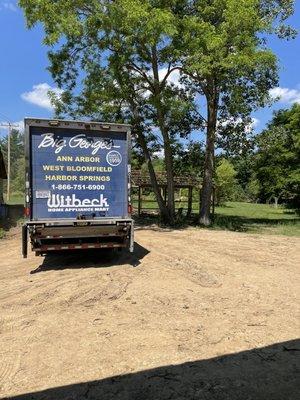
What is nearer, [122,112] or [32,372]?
[32,372]

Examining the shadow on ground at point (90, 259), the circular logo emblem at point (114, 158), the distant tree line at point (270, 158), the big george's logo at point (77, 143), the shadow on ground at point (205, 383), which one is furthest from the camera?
the distant tree line at point (270, 158)

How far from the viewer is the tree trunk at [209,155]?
1024 inches

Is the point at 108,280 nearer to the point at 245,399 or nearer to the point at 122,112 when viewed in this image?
the point at 245,399

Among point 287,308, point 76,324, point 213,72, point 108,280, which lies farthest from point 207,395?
point 213,72

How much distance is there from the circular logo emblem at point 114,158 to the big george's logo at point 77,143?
0.15m

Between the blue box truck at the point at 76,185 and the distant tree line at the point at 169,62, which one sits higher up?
the distant tree line at the point at 169,62

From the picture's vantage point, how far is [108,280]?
10812 millimetres

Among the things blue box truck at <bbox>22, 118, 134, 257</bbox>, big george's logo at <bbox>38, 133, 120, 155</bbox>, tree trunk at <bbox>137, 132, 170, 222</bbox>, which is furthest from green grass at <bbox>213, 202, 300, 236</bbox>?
big george's logo at <bbox>38, 133, 120, 155</bbox>

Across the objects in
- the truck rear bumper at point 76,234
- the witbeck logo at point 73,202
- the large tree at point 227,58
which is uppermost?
the large tree at point 227,58

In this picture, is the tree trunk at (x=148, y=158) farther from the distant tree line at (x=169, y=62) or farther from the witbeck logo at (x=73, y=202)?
the witbeck logo at (x=73, y=202)

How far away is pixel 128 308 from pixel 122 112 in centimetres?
1784

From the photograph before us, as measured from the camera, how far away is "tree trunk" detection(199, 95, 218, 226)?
85.4ft

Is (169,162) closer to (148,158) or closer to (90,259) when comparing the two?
(148,158)

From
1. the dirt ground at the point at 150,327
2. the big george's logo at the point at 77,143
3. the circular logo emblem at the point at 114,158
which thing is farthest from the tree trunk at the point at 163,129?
the dirt ground at the point at 150,327
